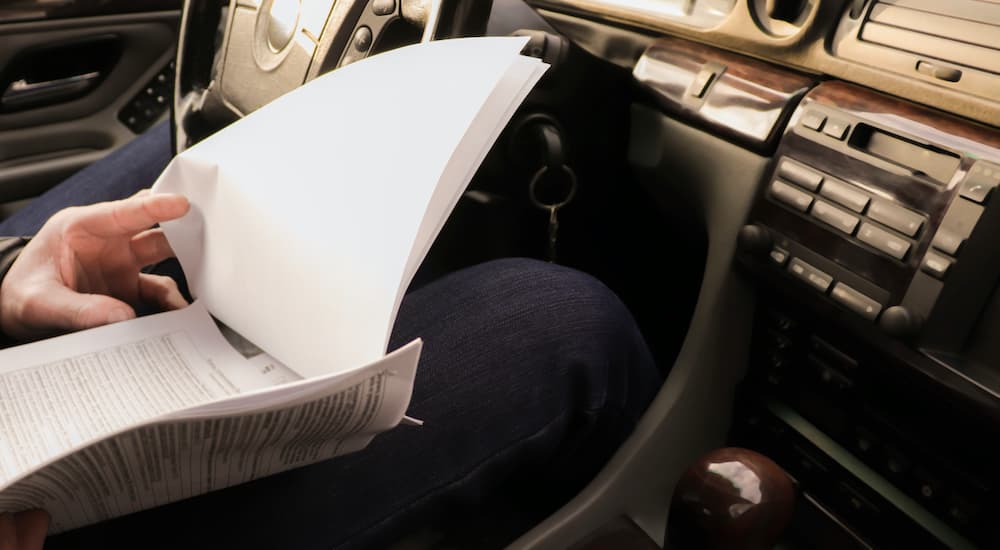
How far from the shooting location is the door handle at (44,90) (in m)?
1.43

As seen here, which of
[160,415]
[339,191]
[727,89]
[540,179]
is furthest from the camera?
[540,179]

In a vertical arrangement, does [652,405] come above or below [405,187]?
below

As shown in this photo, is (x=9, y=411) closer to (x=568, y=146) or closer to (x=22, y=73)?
(x=568, y=146)

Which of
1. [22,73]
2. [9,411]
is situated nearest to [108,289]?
[9,411]

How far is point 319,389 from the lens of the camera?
370mm

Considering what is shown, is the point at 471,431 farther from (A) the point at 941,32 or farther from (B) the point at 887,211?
(A) the point at 941,32

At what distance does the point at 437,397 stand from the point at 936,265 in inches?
14.0

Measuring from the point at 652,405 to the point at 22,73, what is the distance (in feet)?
4.17

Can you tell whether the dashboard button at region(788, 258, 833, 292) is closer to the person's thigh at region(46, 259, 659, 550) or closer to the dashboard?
the dashboard

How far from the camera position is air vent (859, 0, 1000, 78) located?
55 centimetres

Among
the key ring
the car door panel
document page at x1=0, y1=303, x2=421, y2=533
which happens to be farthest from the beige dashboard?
the car door panel

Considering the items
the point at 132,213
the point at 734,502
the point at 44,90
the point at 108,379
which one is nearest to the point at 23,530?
the point at 108,379

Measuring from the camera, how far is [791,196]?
66 centimetres

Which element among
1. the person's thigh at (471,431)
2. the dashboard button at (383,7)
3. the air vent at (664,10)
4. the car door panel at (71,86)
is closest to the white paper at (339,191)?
the person's thigh at (471,431)
